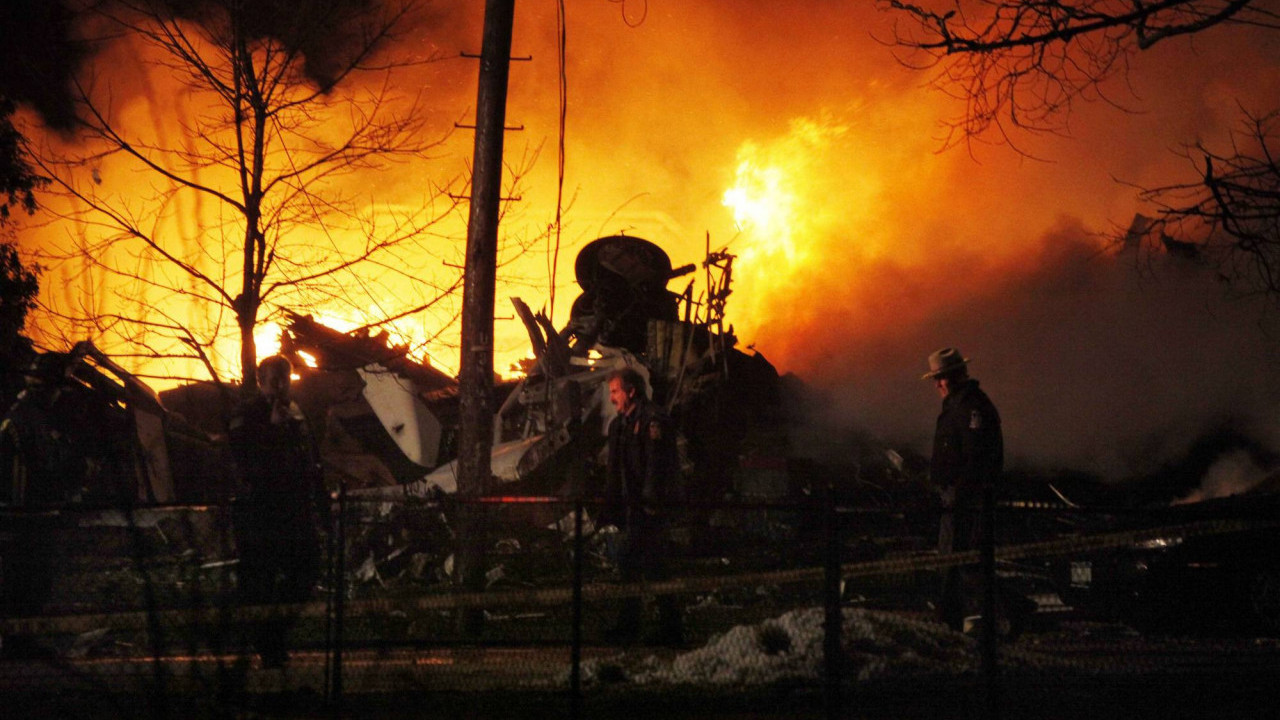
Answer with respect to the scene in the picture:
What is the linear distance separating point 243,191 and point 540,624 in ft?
23.1

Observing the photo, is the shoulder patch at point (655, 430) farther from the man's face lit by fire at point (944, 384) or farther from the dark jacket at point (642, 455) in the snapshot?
the man's face lit by fire at point (944, 384)

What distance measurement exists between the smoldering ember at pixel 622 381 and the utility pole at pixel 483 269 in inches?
1.6

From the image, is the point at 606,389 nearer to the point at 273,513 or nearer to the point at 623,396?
the point at 623,396

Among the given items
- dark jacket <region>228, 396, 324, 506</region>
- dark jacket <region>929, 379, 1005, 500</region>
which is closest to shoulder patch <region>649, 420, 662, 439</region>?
dark jacket <region>929, 379, 1005, 500</region>

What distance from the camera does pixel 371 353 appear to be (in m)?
16.1

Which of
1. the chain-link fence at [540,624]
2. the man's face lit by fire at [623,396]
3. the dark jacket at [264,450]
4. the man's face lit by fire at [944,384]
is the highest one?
the man's face lit by fire at [944,384]

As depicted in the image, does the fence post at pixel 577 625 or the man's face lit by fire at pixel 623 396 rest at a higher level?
the man's face lit by fire at pixel 623 396

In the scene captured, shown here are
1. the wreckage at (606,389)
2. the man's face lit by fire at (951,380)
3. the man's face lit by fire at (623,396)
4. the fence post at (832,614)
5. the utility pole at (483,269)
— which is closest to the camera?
the fence post at (832,614)

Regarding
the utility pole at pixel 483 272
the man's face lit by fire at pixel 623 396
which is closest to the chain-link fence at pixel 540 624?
the man's face lit by fire at pixel 623 396

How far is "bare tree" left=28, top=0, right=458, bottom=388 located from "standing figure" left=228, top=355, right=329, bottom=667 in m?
3.94

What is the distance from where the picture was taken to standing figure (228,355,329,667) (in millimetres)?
7020

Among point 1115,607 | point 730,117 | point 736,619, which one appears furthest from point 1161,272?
point 736,619

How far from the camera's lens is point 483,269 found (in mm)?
10016

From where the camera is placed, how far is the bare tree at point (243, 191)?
12328 mm
